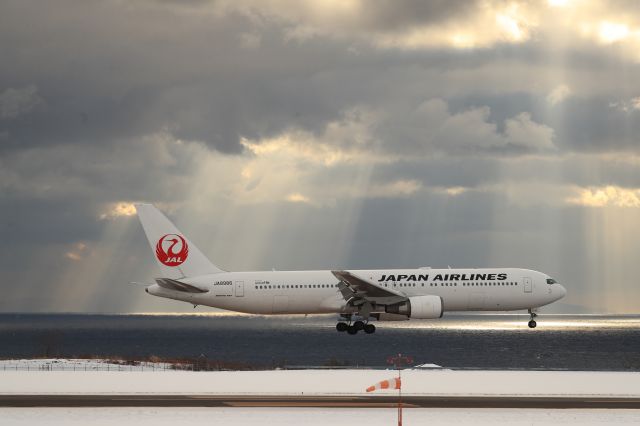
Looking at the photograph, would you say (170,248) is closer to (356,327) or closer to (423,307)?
(356,327)

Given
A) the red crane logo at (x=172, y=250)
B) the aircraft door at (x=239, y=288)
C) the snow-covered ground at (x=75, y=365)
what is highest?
the red crane logo at (x=172, y=250)

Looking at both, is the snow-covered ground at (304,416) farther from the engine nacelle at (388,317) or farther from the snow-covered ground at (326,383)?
the engine nacelle at (388,317)

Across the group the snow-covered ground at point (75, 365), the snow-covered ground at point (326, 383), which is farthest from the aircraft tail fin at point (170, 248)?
the snow-covered ground at point (326, 383)

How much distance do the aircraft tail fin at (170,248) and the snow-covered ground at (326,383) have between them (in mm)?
13287

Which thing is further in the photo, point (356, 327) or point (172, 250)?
point (172, 250)

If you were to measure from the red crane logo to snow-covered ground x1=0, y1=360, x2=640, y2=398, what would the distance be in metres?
14.2

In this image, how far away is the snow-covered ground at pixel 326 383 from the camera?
4825 cm

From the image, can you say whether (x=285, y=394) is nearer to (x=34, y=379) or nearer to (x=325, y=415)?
(x=325, y=415)

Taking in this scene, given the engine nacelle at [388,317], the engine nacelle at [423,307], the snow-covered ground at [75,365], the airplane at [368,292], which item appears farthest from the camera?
the snow-covered ground at [75,365]

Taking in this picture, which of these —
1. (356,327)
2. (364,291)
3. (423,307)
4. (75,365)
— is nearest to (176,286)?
(75,365)

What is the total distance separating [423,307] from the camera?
220ft

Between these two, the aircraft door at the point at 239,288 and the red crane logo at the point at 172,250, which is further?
the red crane logo at the point at 172,250

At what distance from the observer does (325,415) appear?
36156 millimetres

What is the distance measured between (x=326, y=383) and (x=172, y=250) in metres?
25.5
